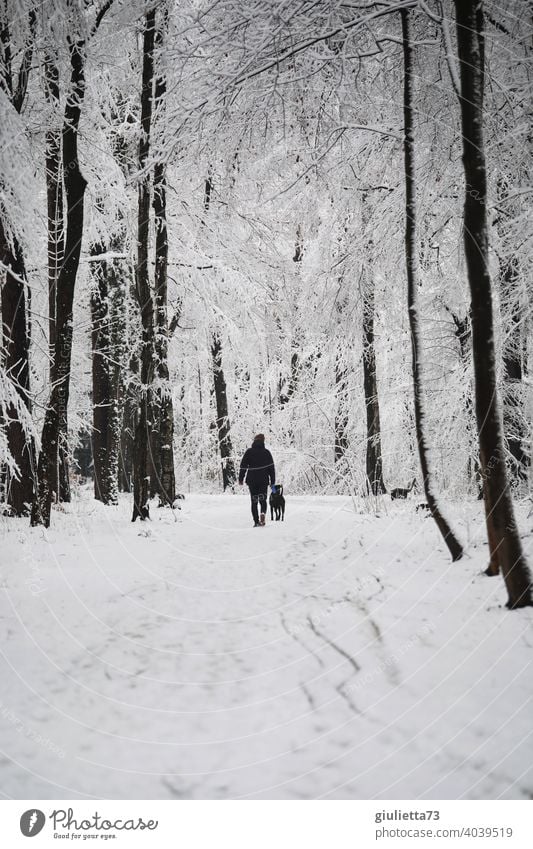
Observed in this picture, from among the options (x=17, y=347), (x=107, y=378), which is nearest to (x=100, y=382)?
(x=107, y=378)

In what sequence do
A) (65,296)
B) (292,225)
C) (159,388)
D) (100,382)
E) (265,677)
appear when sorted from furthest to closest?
(100,382) → (159,388) → (292,225) → (65,296) → (265,677)

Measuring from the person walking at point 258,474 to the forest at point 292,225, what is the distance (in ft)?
2.01

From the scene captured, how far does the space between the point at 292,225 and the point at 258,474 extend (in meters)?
5.22

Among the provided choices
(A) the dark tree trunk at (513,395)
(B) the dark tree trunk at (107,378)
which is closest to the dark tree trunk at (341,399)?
(B) the dark tree trunk at (107,378)

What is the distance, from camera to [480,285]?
423 cm

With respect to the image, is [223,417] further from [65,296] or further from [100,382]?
[65,296]

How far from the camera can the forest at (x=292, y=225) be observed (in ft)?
15.7

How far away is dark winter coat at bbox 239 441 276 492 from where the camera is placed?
34.3 feet

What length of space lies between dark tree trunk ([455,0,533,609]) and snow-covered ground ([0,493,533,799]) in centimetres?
87

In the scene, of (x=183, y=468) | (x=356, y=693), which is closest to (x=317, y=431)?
(x=183, y=468)

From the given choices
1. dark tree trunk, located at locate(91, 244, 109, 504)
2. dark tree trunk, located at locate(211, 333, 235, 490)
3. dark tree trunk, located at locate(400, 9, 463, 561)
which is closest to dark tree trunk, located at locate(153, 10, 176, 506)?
dark tree trunk, located at locate(91, 244, 109, 504)

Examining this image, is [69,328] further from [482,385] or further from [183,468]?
[183,468]

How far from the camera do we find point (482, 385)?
4.22m

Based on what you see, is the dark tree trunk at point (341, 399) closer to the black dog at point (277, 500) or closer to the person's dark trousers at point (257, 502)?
the black dog at point (277, 500)
